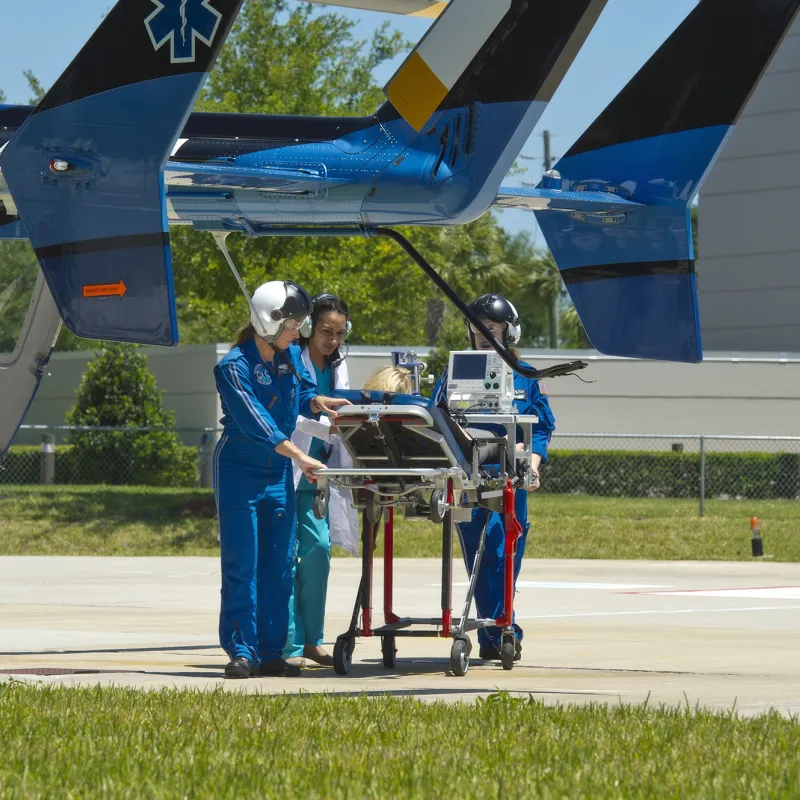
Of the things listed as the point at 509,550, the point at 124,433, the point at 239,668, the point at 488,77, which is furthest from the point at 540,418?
the point at 124,433

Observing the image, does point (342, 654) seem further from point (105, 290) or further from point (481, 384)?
point (105, 290)

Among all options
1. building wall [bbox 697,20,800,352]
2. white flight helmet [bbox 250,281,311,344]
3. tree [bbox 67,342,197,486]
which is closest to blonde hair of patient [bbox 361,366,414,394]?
white flight helmet [bbox 250,281,311,344]

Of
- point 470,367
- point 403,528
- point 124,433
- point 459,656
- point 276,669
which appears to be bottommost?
point 403,528

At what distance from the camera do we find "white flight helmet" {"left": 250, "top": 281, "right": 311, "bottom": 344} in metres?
8.35

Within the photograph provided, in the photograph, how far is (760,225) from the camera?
41.2 meters

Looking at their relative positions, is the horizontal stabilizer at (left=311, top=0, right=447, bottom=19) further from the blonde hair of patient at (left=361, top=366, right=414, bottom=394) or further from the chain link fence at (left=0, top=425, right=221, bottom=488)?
the chain link fence at (left=0, top=425, right=221, bottom=488)

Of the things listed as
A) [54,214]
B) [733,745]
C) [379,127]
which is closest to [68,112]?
[54,214]

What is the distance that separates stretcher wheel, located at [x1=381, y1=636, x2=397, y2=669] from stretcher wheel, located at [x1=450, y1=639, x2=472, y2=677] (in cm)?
51

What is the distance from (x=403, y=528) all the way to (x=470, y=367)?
48.2ft

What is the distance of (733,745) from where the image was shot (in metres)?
5.54

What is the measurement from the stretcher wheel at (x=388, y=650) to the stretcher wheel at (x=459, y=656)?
1.67 feet

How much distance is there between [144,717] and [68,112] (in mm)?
3553

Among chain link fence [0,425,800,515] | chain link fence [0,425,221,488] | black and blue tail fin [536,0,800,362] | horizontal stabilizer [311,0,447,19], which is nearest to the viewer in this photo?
black and blue tail fin [536,0,800,362]

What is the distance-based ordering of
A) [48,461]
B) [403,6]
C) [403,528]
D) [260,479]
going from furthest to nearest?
[48,461]
[403,528]
[403,6]
[260,479]
